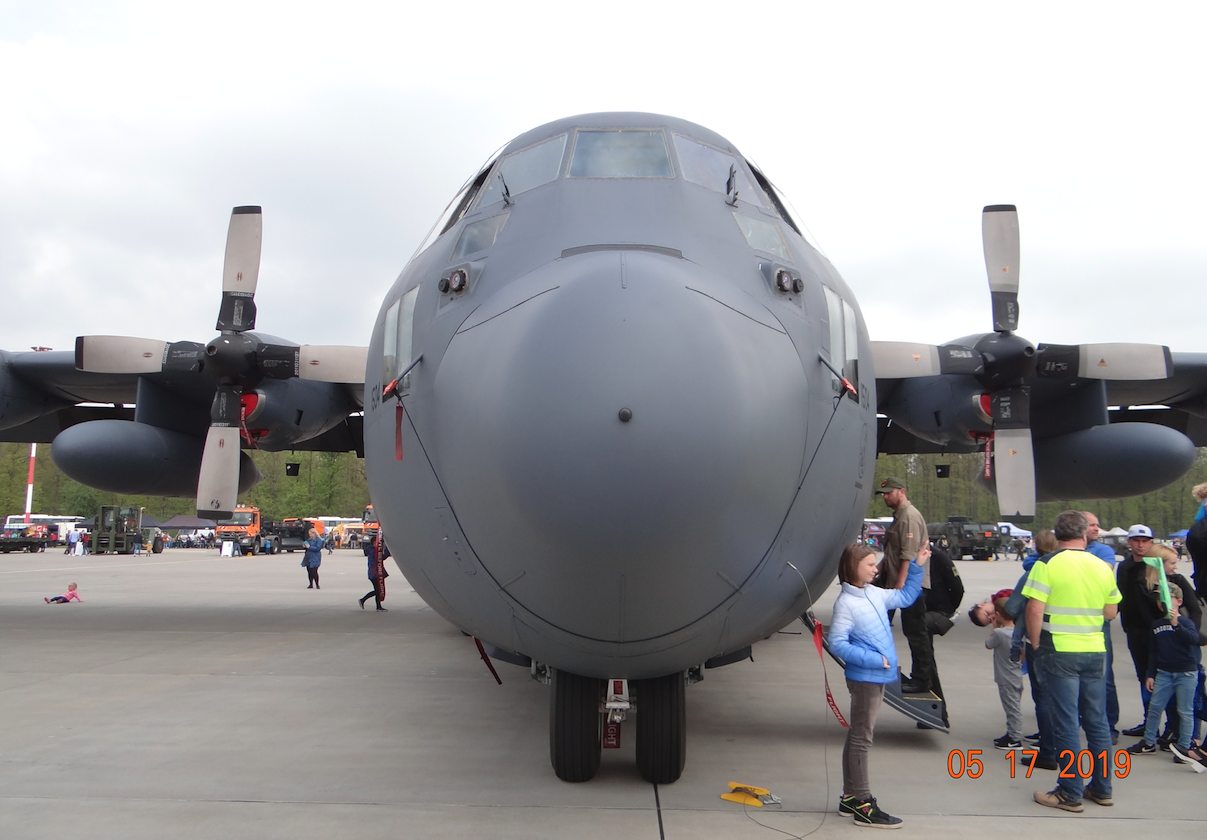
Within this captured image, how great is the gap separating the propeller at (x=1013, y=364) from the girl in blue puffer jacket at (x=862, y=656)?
528 cm

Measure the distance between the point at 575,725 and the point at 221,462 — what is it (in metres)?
6.68

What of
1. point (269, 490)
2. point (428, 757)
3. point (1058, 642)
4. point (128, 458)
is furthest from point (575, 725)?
point (269, 490)

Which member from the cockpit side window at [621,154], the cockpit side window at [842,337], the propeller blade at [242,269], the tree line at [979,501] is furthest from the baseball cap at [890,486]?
the tree line at [979,501]

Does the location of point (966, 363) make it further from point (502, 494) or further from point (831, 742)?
point (502, 494)

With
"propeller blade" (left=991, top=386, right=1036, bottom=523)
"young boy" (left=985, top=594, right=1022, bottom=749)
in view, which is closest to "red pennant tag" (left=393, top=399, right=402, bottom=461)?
"young boy" (left=985, top=594, right=1022, bottom=749)

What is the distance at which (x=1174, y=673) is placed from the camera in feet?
16.9

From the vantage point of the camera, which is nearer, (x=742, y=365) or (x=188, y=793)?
(x=742, y=365)

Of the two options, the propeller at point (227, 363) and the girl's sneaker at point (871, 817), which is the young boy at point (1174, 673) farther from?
the propeller at point (227, 363)

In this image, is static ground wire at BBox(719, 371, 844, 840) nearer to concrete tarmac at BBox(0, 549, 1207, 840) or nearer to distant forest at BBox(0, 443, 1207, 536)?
concrete tarmac at BBox(0, 549, 1207, 840)

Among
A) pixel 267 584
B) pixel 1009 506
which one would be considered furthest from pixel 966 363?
pixel 267 584

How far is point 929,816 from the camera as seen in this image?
4.03m

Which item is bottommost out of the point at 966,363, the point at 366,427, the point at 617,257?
the point at 366,427

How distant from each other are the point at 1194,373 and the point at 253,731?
12491mm
